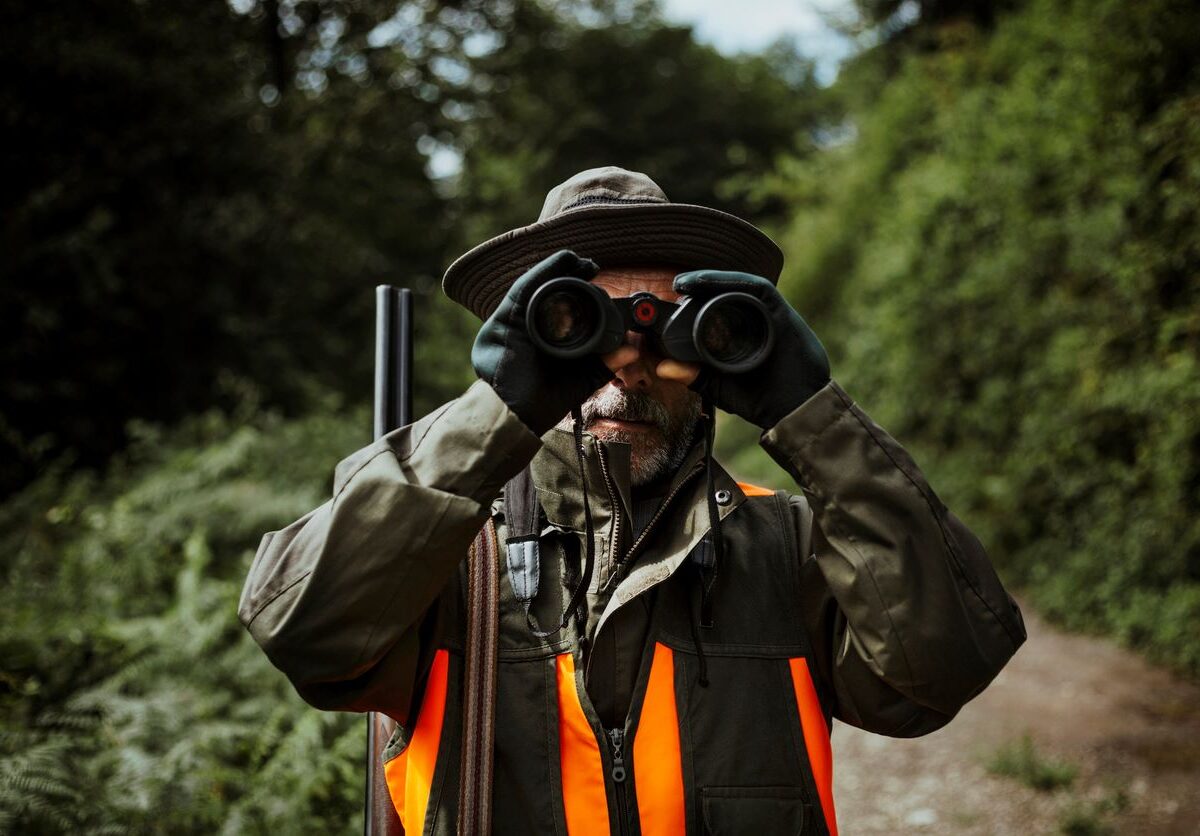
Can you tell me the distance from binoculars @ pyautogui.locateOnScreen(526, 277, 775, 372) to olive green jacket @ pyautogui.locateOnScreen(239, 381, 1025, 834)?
0.45ft

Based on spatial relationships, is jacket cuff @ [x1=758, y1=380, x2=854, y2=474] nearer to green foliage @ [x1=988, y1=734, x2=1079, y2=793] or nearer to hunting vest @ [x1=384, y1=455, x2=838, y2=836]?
→ hunting vest @ [x1=384, y1=455, x2=838, y2=836]

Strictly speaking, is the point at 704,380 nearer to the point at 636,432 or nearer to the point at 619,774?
the point at 636,432

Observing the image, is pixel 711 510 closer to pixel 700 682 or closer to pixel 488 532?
pixel 700 682

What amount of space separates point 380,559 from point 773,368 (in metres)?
→ 0.71

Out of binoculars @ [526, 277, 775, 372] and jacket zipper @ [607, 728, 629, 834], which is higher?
binoculars @ [526, 277, 775, 372]

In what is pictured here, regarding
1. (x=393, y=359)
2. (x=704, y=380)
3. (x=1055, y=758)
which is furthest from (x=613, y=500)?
(x=1055, y=758)

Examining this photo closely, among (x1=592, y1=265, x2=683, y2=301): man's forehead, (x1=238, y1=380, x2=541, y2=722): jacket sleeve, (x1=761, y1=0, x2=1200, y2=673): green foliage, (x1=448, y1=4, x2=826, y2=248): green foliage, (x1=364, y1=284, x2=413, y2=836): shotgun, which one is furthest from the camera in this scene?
(x1=448, y1=4, x2=826, y2=248): green foliage

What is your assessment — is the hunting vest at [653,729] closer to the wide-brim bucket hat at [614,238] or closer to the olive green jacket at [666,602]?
the olive green jacket at [666,602]

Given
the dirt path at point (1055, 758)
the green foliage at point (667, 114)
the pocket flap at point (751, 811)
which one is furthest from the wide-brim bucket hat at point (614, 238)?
the green foliage at point (667, 114)

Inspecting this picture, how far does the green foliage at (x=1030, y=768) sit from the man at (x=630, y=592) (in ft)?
10.7

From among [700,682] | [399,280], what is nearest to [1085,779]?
[700,682]

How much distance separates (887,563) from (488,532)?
2.24ft

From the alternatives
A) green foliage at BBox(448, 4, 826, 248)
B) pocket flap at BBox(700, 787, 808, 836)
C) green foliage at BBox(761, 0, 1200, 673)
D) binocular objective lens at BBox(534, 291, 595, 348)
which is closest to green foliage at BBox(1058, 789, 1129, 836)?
green foliage at BBox(761, 0, 1200, 673)

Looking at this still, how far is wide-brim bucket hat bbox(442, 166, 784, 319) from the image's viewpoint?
1.73 m
